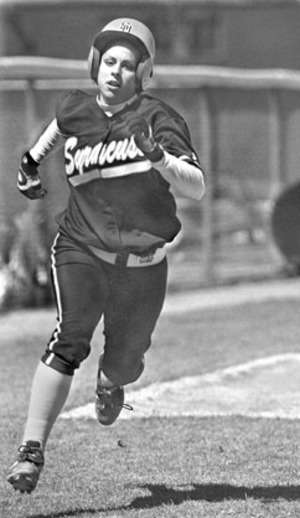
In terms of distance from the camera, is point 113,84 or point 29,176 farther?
point 29,176

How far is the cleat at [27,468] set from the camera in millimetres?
4191

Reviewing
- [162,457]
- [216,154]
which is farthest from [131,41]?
[216,154]

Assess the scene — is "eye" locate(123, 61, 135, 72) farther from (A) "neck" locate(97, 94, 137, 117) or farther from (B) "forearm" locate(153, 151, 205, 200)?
(B) "forearm" locate(153, 151, 205, 200)

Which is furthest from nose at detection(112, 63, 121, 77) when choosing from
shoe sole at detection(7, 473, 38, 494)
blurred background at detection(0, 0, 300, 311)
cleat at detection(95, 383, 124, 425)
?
blurred background at detection(0, 0, 300, 311)

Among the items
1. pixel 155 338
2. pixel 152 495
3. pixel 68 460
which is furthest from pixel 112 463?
pixel 155 338

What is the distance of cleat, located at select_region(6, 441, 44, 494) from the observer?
419cm

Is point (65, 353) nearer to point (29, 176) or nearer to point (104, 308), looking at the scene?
point (104, 308)

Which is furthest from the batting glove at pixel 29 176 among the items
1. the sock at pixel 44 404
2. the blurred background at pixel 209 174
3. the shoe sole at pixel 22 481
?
the blurred background at pixel 209 174

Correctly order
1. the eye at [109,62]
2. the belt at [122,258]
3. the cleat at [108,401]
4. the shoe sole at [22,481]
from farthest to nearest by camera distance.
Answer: the cleat at [108,401] → the belt at [122,258] → the eye at [109,62] → the shoe sole at [22,481]

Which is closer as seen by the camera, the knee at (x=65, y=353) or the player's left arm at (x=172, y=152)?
the player's left arm at (x=172, y=152)

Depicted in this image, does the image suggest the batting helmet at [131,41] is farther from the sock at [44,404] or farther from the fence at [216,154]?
the fence at [216,154]

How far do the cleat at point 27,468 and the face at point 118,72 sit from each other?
50.2 inches

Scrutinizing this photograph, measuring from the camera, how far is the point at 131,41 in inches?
175

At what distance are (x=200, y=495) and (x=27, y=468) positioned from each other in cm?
68
